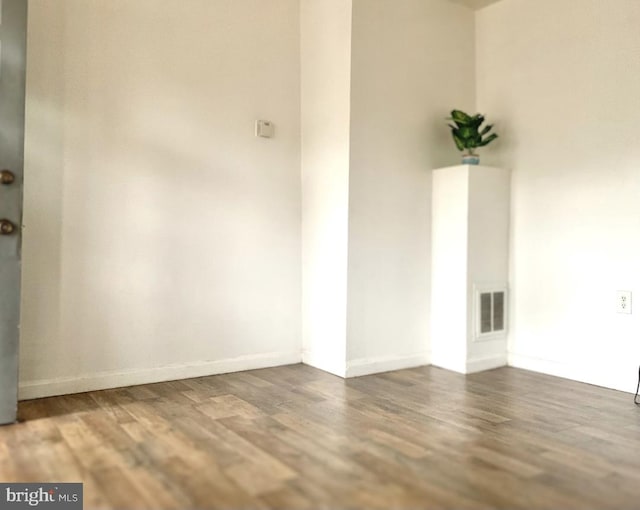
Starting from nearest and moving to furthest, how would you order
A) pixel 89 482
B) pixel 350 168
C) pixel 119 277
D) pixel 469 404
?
pixel 89 482, pixel 469 404, pixel 119 277, pixel 350 168

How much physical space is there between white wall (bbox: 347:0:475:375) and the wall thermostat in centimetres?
55

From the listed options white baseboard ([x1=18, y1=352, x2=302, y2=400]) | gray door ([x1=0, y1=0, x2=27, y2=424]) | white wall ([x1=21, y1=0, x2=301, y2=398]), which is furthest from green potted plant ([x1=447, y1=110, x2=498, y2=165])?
gray door ([x1=0, y1=0, x2=27, y2=424])

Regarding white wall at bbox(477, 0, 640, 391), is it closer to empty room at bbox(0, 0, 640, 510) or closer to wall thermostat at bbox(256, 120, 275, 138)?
empty room at bbox(0, 0, 640, 510)

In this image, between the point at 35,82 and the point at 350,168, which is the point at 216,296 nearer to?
the point at 350,168

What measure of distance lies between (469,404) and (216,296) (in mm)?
1537

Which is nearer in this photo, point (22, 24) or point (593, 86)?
point (22, 24)

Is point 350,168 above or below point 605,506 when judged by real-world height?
above

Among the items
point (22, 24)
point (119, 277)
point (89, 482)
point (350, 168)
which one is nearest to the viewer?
point (89, 482)

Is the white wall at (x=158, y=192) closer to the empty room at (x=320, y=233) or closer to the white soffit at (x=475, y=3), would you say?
the empty room at (x=320, y=233)

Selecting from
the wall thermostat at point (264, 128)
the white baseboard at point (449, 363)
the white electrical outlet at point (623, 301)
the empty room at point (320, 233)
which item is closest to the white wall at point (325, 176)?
the empty room at point (320, 233)

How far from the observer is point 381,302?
3.35m

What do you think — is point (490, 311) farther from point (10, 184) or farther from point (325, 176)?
point (10, 184)

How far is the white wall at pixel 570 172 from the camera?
2943mm

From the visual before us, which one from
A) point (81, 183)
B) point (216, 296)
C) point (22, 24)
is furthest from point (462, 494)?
point (22, 24)
